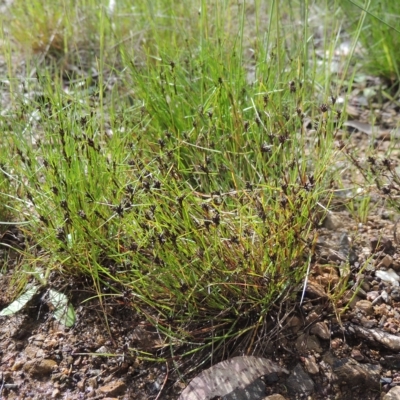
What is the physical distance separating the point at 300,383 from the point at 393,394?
0.26 m

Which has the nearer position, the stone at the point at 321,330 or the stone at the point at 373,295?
the stone at the point at 321,330

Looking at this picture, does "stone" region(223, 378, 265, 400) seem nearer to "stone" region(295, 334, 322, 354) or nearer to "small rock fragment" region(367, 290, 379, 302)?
"stone" region(295, 334, 322, 354)

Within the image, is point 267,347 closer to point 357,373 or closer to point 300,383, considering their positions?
point 300,383

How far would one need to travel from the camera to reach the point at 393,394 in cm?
174

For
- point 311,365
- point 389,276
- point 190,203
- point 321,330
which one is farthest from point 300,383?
point 190,203

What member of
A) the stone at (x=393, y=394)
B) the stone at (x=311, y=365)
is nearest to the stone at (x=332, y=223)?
the stone at (x=311, y=365)

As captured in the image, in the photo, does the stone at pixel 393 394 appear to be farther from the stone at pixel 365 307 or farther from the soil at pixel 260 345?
the stone at pixel 365 307

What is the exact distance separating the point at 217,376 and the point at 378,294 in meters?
0.63

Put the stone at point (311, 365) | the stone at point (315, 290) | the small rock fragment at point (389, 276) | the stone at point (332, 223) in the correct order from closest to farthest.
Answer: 1. the stone at point (311, 365)
2. the stone at point (315, 290)
3. the small rock fragment at point (389, 276)
4. the stone at point (332, 223)

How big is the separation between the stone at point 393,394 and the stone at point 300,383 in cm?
21

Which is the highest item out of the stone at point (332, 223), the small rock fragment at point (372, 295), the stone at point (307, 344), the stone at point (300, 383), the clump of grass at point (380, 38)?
the clump of grass at point (380, 38)

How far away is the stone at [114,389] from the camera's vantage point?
73.1 inches

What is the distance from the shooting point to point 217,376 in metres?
1.80

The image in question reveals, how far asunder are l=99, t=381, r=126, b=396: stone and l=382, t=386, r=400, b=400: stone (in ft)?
2.51
